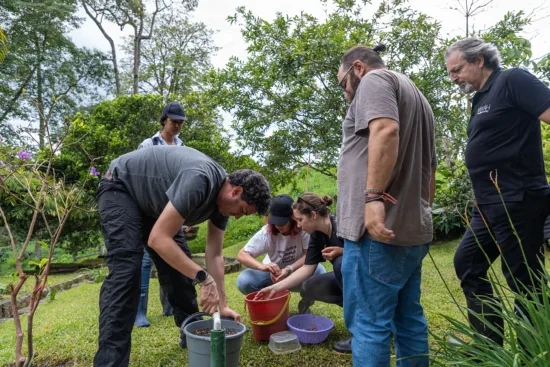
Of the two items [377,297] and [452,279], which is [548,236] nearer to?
[377,297]

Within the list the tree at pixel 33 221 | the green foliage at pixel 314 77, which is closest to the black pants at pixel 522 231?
the tree at pixel 33 221

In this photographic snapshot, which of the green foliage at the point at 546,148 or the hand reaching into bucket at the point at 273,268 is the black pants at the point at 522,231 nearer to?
the hand reaching into bucket at the point at 273,268

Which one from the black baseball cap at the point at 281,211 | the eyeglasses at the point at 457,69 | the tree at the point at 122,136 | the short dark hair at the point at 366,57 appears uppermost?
the tree at the point at 122,136

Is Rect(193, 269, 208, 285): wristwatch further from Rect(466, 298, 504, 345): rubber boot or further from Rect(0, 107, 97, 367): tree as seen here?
Rect(466, 298, 504, 345): rubber boot

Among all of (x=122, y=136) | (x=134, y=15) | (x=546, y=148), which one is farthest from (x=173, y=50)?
(x=546, y=148)

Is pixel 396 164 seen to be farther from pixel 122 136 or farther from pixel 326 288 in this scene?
pixel 122 136

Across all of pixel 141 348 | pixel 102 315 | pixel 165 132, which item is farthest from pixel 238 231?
pixel 102 315

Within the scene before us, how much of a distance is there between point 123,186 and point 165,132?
61.2 inches

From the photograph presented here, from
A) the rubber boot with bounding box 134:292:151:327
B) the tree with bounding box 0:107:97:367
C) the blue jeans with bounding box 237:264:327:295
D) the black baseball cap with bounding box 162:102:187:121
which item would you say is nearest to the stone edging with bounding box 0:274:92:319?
the tree with bounding box 0:107:97:367

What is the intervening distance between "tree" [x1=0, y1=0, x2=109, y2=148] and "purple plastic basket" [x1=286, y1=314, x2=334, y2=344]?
1682 centimetres

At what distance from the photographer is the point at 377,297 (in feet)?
5.57

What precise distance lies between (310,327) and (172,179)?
1501 mm

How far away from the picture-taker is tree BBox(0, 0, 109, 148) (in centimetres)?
1766

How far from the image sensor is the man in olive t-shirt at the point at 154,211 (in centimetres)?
202
